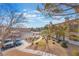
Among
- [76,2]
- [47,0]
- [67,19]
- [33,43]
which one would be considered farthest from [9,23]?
[76,2]

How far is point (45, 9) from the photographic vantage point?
122cm

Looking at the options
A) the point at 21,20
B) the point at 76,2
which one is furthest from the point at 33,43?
the point at 76,2

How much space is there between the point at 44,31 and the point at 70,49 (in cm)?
26

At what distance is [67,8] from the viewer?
122 cm

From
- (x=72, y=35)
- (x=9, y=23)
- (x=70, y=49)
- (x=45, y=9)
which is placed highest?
(x=45, y=9)

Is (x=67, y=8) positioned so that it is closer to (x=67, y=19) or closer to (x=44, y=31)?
(x=67, y=19)

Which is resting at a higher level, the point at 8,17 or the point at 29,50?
the point at 8,17

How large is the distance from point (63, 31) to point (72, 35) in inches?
3.1

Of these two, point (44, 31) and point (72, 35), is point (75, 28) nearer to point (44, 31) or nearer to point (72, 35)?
point (72, 35)

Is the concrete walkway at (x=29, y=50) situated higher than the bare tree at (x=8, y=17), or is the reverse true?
the bare tree at (x=8, y=17)

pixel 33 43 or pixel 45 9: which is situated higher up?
pixel 45 9

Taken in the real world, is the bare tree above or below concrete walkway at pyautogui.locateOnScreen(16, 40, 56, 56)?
above

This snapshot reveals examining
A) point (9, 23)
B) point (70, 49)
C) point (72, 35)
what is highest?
point (9, 23)

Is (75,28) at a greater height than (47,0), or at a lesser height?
lesser
